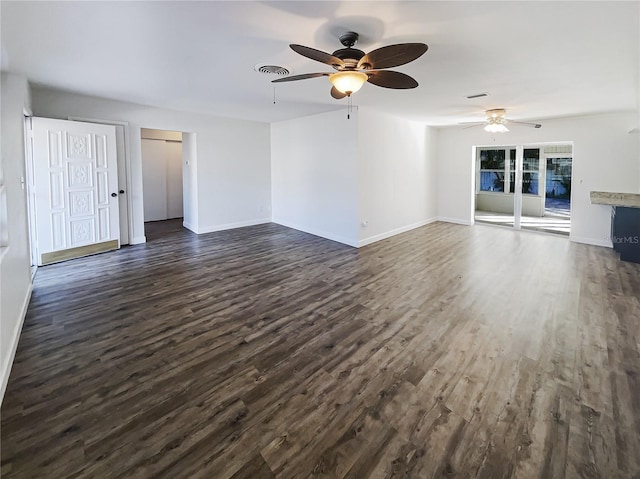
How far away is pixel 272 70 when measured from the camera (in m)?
3.60

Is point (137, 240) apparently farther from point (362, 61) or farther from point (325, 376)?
point (362, 61)

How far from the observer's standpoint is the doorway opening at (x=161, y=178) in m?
8.38

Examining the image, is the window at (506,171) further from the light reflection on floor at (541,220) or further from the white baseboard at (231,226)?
the white baseboard at (231,226)

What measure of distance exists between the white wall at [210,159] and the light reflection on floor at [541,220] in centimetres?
586

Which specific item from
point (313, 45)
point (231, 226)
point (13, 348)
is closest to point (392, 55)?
point (313, 45)

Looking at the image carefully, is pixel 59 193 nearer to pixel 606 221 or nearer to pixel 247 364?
pixel 247 364

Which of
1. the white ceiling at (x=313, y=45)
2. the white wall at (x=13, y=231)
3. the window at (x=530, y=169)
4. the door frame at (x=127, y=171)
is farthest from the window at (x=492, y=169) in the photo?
the white wall at (x=13, y=231)

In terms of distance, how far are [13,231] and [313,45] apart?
127 inches

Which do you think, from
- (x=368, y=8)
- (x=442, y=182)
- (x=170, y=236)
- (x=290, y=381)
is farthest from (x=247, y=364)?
(x=442, y=182)

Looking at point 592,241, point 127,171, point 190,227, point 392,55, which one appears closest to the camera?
point 392,55

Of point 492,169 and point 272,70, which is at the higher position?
point 272,70

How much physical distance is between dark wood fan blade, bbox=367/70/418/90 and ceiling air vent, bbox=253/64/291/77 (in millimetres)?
1128

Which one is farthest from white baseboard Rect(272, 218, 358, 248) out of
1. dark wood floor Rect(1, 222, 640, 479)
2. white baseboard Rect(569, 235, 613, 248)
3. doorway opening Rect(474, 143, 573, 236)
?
white baseboard Rect(569, 235, 613, 248)

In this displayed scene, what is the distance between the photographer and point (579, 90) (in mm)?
4309
